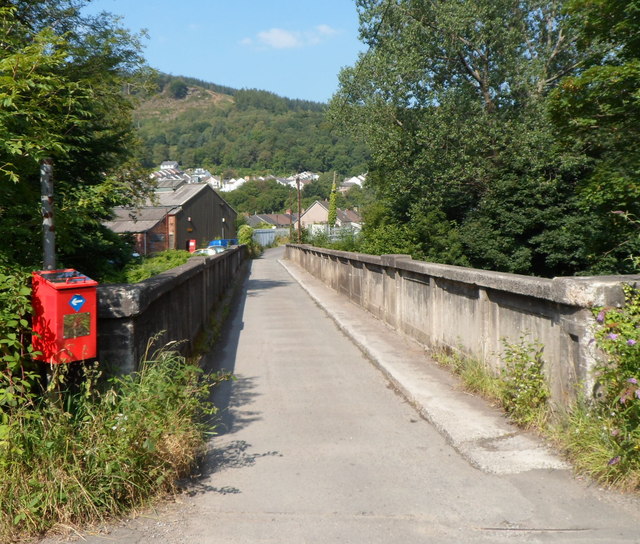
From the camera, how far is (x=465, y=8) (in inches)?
1052

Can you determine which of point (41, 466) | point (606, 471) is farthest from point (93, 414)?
point (606, 471)

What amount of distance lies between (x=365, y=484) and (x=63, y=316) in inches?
93.5

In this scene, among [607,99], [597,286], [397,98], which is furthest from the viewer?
[397,98]

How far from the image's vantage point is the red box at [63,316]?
13.1 feet

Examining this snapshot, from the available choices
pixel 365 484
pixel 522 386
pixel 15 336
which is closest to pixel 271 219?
pixel 522 386

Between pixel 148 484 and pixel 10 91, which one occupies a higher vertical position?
pixel 10 91

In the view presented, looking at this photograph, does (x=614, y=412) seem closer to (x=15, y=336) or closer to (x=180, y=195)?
(x=15, y=336)

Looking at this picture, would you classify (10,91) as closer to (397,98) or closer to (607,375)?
(607,375)

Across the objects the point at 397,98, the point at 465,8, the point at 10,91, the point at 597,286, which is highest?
the point at 465,8

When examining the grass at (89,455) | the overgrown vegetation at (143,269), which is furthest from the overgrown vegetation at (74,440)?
the overgrown vegetation at (143,269)

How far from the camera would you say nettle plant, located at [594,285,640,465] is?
4.00 metres

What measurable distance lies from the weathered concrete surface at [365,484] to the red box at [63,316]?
118 cm

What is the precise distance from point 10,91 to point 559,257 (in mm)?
27123

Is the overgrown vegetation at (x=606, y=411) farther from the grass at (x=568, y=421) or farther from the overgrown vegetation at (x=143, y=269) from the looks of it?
the overgrown vegetation at (x=143, y=269)
